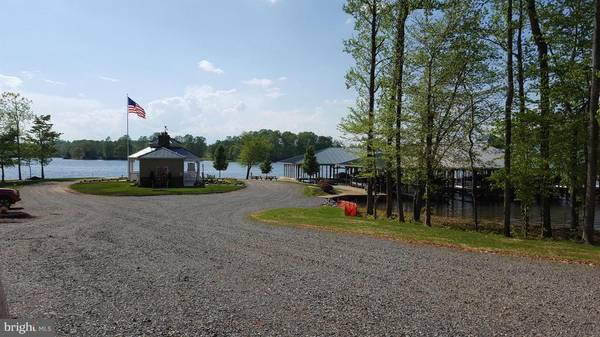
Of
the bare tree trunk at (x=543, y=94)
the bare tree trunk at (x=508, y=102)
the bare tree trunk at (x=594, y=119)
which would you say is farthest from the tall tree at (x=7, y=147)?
the bare tree trunk at (x=594, y=119)

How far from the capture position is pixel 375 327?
20.2 feet

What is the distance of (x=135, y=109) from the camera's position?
139 feet

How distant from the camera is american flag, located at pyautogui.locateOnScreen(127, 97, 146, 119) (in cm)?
4221

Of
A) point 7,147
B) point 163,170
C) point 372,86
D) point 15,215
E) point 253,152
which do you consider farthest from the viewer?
point 253,152

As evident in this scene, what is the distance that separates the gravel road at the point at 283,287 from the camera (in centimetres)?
625

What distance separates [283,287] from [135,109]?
38.9 metres

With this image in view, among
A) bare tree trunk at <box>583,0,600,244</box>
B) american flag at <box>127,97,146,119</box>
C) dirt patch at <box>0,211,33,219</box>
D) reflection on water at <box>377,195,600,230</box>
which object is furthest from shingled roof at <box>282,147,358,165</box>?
bare tree trunk at <box>583,0,600,244</box>

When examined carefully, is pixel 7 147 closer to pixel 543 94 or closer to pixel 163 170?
pixel 163 170

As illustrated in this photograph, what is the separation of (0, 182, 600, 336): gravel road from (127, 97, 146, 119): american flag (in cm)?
3028

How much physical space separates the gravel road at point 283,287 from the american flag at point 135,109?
30.3m

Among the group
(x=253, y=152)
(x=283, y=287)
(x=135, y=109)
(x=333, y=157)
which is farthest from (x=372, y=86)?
(x=253, y=152)

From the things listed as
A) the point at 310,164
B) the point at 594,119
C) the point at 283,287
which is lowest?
the point at 283,287

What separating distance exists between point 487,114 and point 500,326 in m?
15.4

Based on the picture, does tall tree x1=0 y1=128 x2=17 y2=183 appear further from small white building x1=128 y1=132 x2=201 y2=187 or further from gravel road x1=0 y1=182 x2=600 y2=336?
gravel road x1=0 y1=182 x2=600 y2=336
